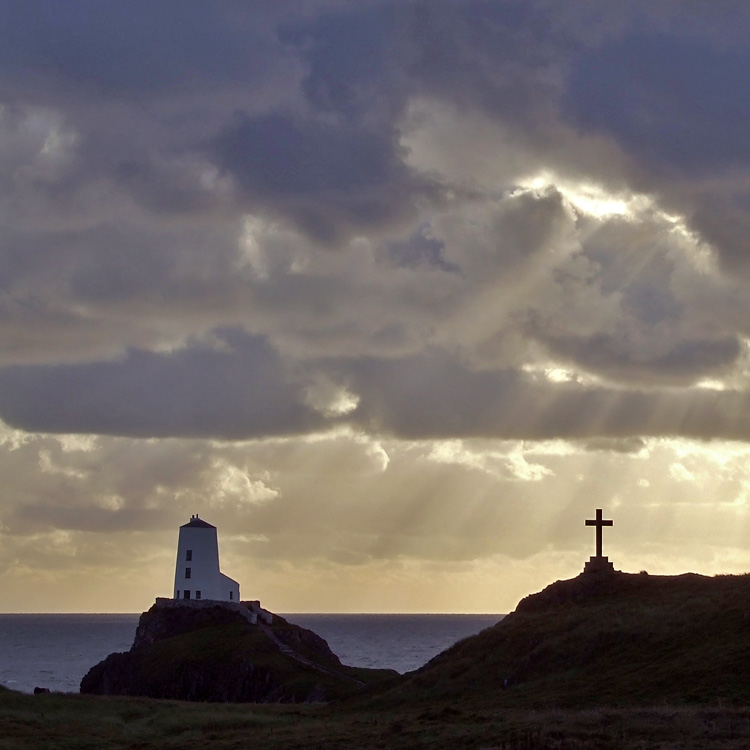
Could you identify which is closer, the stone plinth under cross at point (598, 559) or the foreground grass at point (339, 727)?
the foreground grass at point (339, 727)

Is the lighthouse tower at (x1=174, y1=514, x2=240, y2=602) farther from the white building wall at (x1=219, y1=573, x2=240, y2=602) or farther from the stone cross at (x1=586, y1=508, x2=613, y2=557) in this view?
the stone cross at (x1=586, y1=508, x2=613, y2=557)

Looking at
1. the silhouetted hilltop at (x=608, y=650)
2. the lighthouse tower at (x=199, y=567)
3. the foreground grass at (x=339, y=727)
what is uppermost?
the lighthouse tower at (x=199, y=567)

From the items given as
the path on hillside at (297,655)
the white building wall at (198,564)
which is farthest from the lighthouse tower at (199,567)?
the path on hillside at (297,655)

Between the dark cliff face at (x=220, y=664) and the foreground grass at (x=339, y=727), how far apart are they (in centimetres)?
2346

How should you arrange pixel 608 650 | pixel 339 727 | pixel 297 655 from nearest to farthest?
pixel 339 727
pixel 608 650
pixel 297 655

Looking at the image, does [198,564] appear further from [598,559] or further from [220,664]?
[598,559]

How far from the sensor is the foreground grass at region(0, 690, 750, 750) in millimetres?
40250

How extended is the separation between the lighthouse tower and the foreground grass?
216 ft

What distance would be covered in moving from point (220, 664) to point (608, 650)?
48.7 metres

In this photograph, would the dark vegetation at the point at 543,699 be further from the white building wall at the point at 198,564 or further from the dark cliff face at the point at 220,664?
the white building wall at the point at 198,564

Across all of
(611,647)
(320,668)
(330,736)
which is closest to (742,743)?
(330,736)

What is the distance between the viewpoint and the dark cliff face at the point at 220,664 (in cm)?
9275

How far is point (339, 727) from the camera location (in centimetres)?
5150

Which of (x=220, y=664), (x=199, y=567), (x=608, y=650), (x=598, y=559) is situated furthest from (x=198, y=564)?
(x=608, y=650)
